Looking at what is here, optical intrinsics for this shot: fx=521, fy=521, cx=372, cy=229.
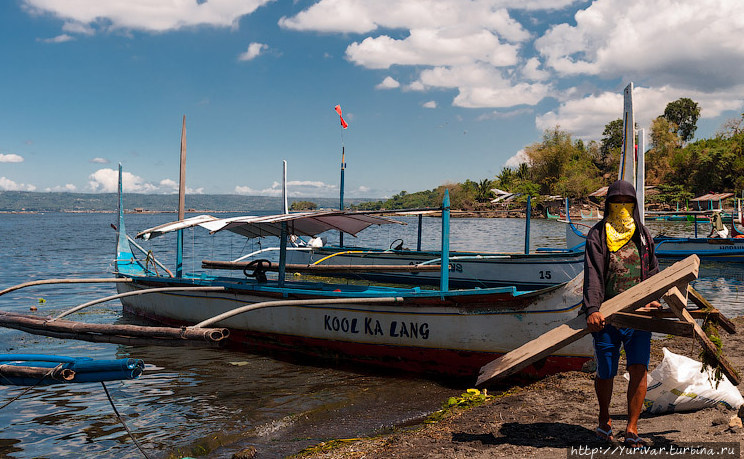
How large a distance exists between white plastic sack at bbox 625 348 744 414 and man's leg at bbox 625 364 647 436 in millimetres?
1069

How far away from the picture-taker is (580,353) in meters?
8.09

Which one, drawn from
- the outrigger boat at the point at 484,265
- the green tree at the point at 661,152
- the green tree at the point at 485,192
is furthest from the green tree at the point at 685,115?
the outrigger boat at the point at 484,265

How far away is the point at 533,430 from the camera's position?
5.49m

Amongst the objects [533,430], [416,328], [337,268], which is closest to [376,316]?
[416,328]

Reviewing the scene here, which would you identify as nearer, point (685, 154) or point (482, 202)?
point (685, 154)

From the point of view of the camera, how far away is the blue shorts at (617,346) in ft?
14.5

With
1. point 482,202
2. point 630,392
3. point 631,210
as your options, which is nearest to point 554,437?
point 630,392

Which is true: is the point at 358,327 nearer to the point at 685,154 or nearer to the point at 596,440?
the point at 596,440

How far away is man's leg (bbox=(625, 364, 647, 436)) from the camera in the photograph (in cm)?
443

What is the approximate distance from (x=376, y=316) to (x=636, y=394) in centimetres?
545

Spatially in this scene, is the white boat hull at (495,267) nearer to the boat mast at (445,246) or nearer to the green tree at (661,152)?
the boat mast at (445,246)

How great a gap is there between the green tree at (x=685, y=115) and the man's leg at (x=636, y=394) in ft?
352

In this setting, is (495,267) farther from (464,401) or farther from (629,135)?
(464,401)

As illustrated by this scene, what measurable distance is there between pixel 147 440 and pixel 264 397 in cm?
205
